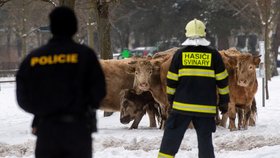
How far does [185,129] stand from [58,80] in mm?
2942

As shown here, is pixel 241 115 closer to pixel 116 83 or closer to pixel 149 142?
pixel 116 83

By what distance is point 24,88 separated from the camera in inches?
206

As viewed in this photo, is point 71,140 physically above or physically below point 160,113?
above

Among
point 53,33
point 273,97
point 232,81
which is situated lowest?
point 273,97

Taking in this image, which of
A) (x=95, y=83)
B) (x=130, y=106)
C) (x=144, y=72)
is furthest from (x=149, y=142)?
(x=95, y=83)

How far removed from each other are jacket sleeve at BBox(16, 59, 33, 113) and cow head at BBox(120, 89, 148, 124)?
8644mm

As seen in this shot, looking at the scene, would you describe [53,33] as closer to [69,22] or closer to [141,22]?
[69,22]

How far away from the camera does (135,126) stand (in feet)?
45.9

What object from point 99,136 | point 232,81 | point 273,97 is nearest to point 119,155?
point 99,136

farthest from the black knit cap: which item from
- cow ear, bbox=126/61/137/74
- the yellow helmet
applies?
cow ear, bbox=126/61/137/74

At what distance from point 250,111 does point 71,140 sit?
875 cm

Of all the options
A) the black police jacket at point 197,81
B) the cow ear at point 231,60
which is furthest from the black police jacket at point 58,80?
the cow ear at point 231,60

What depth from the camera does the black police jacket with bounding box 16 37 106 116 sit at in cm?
518

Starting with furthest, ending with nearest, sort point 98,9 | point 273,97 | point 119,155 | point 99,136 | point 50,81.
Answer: point 273,97 → point 98,9 → point 99,136 → point 119,155 → point 50,81
